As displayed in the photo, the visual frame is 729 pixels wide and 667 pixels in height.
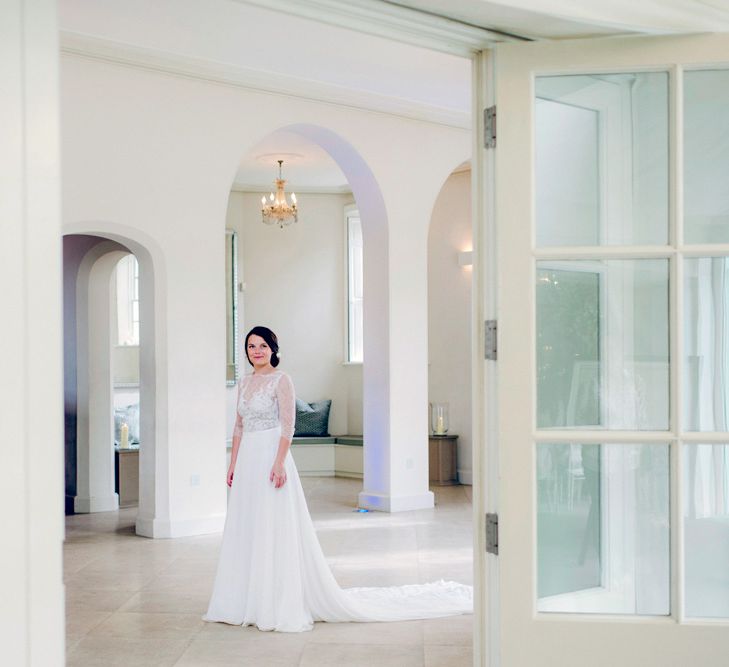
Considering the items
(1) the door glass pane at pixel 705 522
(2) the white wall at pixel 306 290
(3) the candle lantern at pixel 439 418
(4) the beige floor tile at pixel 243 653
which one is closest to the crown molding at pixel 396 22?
(1) the door glass pane at pixel 705 522

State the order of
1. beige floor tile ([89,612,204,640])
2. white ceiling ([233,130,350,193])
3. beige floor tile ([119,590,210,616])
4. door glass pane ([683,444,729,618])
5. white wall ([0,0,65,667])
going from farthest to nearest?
white ceiling ([233,130,350,193])
beige floor tile ([119,590,210,616])
beige floor tile ([89,612,204,640])
door glass pane ([683,444,729,618])
white wall ([0,0,65,667])

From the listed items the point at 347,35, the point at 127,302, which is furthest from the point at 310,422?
the point at 347,35

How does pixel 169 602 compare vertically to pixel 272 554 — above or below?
below

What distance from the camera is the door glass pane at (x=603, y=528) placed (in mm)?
3355

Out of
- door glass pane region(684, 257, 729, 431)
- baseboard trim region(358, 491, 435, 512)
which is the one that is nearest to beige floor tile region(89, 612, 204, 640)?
door glass pane region(684, 257, 729, 431)

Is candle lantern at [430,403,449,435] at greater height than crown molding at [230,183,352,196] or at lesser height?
lesser

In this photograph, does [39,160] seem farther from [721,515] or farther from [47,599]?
[721,515]

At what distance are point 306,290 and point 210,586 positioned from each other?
682cm

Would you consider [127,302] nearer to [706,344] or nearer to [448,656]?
[448,656]

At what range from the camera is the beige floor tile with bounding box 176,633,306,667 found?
15.5 feet

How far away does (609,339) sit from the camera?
3.38 m

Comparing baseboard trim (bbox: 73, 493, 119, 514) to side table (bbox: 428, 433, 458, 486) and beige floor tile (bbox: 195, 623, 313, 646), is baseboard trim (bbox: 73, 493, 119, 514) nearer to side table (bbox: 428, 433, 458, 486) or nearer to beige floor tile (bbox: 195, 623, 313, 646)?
side table (bbox: 428, 433, 458, 486)

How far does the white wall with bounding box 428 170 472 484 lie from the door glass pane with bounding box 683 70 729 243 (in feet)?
26.8

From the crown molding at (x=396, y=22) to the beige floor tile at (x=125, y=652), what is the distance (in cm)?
296
